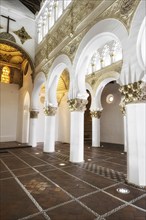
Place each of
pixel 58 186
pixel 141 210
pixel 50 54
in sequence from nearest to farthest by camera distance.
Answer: pixel 141 210, pixel 58 186, pixel 50 54

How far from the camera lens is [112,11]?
4344mm

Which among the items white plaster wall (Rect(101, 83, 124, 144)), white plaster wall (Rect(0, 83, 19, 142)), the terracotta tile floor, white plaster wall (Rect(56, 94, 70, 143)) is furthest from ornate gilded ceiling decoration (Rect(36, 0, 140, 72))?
white plaster wall (Rect(101, 83, 124, 144))

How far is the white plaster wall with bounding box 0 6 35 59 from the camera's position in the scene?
931 cm

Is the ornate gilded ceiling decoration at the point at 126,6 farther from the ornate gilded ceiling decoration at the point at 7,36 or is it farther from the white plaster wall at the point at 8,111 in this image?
the white plaster wall at the point at 8,111

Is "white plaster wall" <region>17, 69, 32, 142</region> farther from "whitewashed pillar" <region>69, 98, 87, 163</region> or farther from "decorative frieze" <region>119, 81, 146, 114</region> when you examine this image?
"decorative frieze" <region>119, 81, 146, 114</region>

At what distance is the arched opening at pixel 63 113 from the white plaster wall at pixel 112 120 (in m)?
3.15

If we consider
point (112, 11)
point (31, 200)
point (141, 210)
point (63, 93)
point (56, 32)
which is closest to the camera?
point (141, 210)

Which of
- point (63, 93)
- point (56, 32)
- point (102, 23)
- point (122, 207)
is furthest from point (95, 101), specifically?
point (122, 207)

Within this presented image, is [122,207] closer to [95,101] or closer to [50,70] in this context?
[50,70]

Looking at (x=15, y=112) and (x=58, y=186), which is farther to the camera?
(x=15, y=112)

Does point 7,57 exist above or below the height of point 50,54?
above

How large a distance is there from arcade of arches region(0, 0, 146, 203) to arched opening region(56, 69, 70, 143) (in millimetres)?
82

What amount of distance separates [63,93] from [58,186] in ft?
33.7

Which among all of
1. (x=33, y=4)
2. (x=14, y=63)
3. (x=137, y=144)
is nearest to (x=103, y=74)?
(x=33, y=4)
